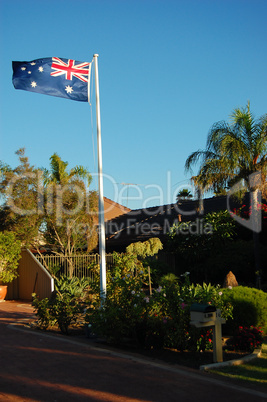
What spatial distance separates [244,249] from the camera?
18812 mm

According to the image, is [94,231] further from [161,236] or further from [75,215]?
[161,236]

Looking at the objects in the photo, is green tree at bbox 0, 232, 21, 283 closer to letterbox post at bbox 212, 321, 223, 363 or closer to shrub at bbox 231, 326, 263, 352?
shrub at bbox 231, 326, 263, 352

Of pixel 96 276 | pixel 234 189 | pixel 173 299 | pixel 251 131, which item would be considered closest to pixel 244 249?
pixel 234 189

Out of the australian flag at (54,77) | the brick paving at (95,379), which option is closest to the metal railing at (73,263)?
the australian flag at (54,77)

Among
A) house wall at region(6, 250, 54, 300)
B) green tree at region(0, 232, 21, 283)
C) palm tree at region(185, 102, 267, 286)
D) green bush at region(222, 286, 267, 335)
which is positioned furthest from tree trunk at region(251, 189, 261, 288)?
green tree at region(0, 232, 21, 283)

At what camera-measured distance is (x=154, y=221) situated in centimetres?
2666

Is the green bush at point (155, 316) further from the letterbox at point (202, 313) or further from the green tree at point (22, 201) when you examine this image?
the green tree at point (22, 201)

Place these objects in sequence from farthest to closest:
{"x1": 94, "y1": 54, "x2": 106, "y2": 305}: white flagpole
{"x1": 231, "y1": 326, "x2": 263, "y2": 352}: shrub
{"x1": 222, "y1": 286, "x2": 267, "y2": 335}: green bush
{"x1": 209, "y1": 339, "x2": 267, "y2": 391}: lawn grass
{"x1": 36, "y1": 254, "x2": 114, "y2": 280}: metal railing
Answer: {"x1": 36, "y1": 254, "x2": 114, "y2": 280}: metal railing, {"x1": 94, "y1": 54, "x2": 106, "y2": 305}: white flagpole, {"x1": 222, "y1": 286, "x2": 267, "y2": 335}: green bush, {"x1": 231, "y1": 326, "x2": 263, "y2": 352}: shrub, {"x1": 209, "y1": 339, "x2": 267, "y2": 391}: lawn grass

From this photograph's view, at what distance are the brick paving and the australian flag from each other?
6.79 metres

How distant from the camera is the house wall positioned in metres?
18.7

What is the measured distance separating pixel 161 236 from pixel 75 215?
190 inches

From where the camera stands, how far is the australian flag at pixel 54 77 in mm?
12375

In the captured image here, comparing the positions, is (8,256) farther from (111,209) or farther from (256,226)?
(111,209)

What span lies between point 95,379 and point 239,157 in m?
12.0
